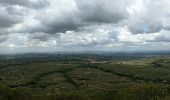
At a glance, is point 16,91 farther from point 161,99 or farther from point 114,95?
point 161,99

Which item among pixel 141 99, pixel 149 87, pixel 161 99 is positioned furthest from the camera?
pixel 149 87

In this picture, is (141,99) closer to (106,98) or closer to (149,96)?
(149,96)

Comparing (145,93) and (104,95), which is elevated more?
(145,93)

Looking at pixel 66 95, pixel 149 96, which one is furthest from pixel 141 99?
pixel 66 95

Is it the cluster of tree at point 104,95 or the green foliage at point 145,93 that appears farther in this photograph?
the green foliage at point 145,93

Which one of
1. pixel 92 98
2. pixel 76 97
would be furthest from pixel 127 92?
pixel 76 97

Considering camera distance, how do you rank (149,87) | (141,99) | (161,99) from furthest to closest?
(149,87)
(141,99)
(161,99)

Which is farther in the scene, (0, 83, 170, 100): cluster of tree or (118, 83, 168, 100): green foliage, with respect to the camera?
(118, 83, 168, 100): green foliage

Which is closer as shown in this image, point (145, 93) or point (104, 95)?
point (145, 93)

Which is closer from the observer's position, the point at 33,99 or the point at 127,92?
the point at 33,99
